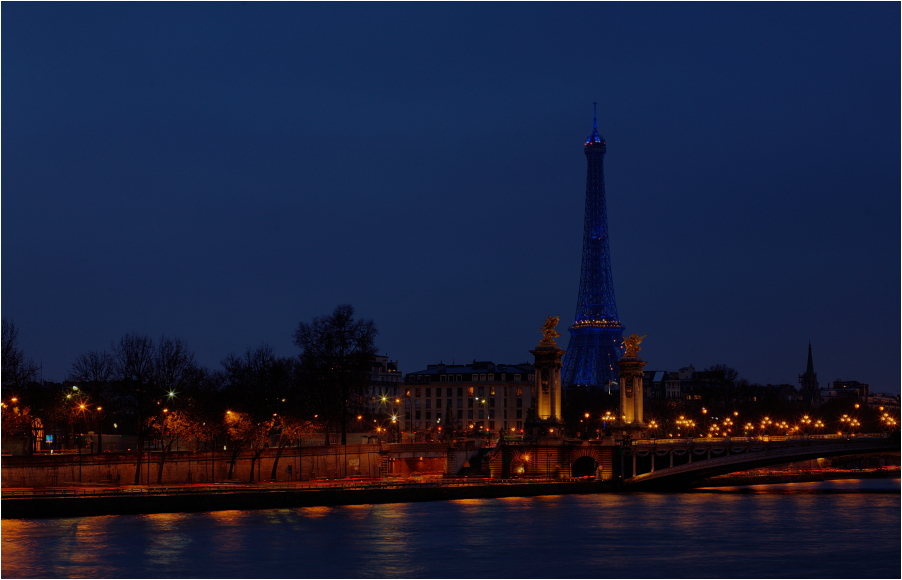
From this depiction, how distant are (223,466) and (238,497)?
39.6ft

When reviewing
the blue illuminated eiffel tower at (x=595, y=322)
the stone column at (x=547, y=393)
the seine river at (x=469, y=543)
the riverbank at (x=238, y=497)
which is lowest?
the seine river at (x=469, y=543)

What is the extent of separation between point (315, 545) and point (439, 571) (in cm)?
701

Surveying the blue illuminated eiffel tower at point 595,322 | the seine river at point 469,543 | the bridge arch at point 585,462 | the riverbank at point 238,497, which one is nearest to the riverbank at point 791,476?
the bridge arch at point 585,462

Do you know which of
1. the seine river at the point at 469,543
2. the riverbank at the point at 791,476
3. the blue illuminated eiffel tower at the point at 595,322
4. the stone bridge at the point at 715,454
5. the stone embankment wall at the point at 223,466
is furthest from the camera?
the blue illuminated eiffel tower at the point at 595,322

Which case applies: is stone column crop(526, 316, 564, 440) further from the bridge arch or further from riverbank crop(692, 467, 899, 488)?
riverbank crop(692, 467, 899, 488)

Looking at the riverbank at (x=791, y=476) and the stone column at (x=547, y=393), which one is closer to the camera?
the stone column at (x=547, y=393)

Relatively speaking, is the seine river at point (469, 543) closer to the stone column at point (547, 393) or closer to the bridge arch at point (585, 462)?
the bridge arch at point (585, 462)

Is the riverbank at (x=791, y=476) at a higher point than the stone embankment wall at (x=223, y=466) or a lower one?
lower

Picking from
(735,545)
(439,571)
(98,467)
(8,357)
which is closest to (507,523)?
(735,545)

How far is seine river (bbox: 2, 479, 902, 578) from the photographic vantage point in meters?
43.2

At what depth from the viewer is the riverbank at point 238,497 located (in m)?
55.0

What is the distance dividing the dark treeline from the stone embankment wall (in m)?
1.03

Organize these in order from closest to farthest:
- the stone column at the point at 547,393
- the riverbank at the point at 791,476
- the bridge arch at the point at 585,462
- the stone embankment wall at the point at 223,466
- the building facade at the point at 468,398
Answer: the stone embankment wall at the point at 223,466 → the bridge arch at the point at 585,462 → the stone column at the point at 547,393 → the riverbank at the point at 791,476 → the building facade at the point at 468,398

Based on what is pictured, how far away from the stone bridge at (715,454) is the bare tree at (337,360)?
1700 cm
